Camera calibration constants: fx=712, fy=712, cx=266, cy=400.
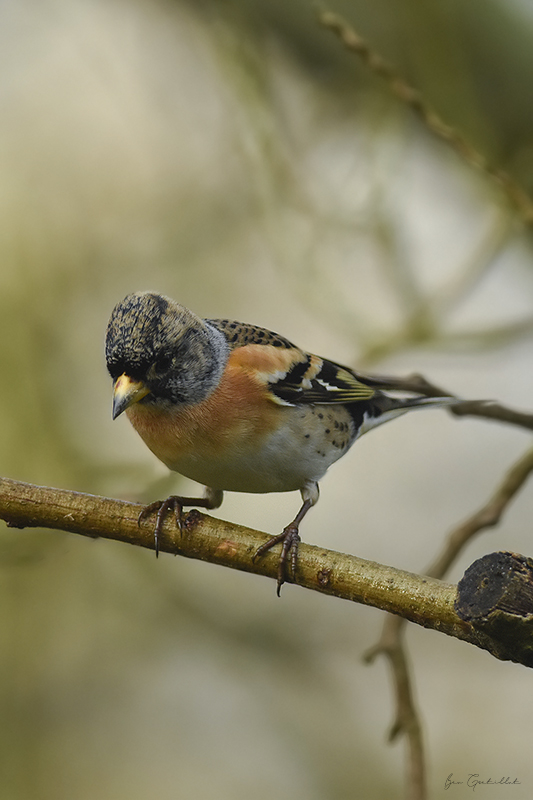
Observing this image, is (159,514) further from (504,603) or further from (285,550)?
(504,603)

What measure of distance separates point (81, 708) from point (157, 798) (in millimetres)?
672

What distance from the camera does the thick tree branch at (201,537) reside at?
1517 mm

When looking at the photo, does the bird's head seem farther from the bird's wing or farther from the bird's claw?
the bird's claw

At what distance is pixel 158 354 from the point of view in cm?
189

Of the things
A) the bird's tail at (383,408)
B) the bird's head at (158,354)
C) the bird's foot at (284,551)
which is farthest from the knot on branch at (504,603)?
the bird's tail at (383,408)

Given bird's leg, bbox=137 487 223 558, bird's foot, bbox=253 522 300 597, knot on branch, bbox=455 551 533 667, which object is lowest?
bird's leg, bbox=137 487 223 558

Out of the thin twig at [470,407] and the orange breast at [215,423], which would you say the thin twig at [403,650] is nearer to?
the thin twig at [470,407]

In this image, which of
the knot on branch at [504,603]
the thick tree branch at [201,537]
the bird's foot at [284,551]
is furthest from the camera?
the bird's foot at [284,551]

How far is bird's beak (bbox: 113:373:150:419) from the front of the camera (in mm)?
1724

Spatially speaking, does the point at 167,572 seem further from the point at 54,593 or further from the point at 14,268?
the point at 14,268

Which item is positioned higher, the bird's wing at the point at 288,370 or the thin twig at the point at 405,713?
the bird's wing at the point at 288,370

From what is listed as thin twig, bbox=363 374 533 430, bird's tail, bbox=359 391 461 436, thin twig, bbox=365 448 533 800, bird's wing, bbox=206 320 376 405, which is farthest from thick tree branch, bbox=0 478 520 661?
bird's tail, bbox=359 391 461 436

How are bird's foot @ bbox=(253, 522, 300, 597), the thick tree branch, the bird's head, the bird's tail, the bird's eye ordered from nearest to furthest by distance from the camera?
the thick tree branch < bird's foot @ bbox=(253, 522, 300, 597) < the bird's head < the bird's eye < the bird's tail

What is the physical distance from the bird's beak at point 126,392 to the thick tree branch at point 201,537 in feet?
0.76
